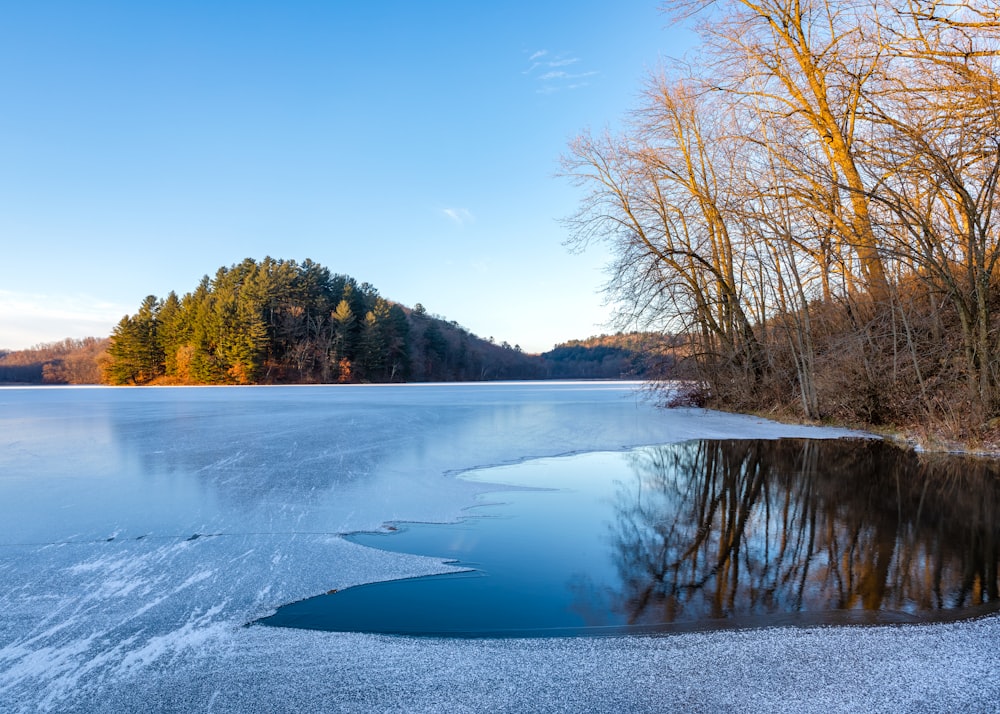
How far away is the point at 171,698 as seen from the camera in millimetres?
1821

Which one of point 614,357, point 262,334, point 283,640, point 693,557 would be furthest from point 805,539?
point 614,357

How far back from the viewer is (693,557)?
3250mm

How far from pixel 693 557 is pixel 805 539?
0.88 metres

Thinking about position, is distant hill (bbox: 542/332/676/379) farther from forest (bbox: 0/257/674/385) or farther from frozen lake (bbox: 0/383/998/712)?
forest (bbox: 0/257/674/385)

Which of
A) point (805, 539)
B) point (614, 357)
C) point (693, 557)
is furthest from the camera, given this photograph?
point (614, 357)

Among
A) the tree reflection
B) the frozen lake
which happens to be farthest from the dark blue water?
the frozen lake

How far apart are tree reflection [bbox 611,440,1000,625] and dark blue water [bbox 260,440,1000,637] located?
0.01 metres

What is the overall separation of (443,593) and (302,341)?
51.5 metres

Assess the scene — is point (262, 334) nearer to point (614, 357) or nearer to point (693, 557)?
point (614, 357)

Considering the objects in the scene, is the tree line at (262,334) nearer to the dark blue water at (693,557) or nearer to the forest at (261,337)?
the forest at (261,337)

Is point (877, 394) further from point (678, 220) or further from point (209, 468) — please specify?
point (209, 468)

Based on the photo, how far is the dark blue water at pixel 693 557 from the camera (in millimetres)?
2463

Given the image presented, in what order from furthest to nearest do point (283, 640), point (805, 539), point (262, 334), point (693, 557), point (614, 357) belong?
point (614, 357), point (262, 334), point (805, 539), point (693, 557), point (283, 640)

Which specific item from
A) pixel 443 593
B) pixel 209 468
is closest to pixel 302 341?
pixel 209 468
